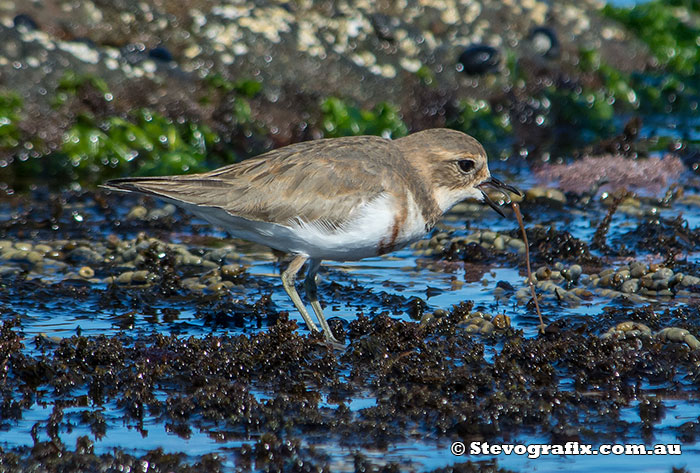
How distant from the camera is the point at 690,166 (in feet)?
42.4

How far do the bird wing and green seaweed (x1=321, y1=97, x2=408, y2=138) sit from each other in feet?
18.9

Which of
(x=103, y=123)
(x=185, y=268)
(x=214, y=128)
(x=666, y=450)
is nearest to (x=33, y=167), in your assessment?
(x=103, y=123)

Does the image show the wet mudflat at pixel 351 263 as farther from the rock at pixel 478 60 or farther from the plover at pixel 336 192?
the plover at pixel 336 192

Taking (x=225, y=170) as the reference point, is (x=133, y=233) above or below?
above

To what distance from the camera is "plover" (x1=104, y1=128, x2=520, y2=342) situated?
700 cm

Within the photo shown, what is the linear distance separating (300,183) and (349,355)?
4.39 feet

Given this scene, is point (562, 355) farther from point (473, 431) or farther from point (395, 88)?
point (395, 88)

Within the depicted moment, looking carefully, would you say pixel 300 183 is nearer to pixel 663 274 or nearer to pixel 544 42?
pixel 663 274

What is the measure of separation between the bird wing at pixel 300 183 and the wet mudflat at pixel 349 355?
816 millimetres

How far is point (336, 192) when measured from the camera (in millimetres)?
7066

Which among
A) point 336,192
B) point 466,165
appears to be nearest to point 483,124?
point 466,165

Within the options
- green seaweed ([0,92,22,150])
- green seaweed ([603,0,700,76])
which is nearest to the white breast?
green seaweed ([0,92,22,150])

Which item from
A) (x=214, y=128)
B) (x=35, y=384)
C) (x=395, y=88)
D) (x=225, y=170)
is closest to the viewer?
(x=35, y=384)

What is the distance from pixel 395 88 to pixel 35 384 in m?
9.10
